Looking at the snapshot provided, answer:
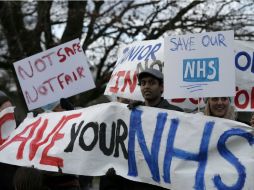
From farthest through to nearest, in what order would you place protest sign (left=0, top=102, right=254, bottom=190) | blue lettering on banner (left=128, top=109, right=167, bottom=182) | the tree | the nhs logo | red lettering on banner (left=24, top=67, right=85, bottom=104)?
the tree
red lettering on banner (left=24, top=67, right=85, bottom=104)
the nhs logo
blue lettering on banner (left=128, top=109, right=167, bottom=182)
protest sign (left=0, top=102, right=254, bottom=190)

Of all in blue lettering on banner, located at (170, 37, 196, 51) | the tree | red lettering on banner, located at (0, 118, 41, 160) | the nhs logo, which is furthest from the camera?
the tree

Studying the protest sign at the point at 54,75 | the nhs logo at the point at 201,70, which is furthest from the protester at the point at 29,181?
the protest sign at the point at 54,75

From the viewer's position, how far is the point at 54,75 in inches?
198

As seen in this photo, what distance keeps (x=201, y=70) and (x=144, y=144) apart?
629 mm

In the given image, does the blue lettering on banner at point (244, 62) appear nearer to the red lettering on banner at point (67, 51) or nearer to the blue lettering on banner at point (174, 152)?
the red lettering on banner at point (67, 51)

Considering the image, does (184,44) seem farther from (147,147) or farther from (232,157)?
(232,157)

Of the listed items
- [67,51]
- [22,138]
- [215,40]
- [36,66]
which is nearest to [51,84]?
[36,66]

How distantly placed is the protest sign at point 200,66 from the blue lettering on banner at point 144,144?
0.22m

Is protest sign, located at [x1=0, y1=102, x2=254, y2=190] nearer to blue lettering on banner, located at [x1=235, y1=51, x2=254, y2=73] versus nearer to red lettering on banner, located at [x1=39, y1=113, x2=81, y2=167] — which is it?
red lettering on banner, located at [x1=39, y1=113, x2=81, y2=167]

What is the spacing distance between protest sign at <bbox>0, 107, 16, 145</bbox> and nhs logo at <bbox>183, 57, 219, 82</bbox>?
1420 millimetres

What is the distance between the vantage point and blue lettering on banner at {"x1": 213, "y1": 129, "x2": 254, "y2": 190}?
10.6 feet

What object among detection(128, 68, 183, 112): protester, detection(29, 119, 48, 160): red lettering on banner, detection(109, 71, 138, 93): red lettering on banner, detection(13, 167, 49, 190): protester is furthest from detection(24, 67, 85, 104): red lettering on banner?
detection(13, 167, 49, 190): protester

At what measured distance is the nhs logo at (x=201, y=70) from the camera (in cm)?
371

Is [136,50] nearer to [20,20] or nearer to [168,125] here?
[168,125]
